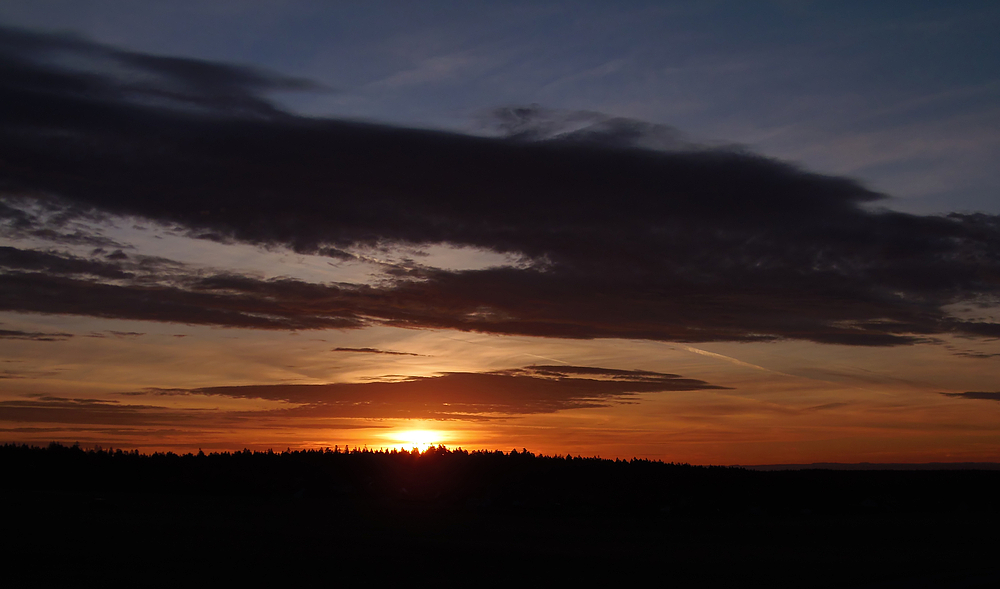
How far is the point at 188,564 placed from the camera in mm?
13344

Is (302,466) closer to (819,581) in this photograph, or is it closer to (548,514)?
(548,514)

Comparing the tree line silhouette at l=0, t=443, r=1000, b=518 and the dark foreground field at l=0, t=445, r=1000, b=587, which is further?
the tree line silhouette at l=0, t=443, r=1000, b=518

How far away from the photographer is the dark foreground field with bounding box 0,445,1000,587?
541 inches

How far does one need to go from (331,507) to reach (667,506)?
468 inches

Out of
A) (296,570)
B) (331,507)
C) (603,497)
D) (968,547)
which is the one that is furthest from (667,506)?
(296,570)

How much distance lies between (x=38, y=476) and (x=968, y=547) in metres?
30.8

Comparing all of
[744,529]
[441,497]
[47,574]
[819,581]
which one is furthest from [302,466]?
[819,581]

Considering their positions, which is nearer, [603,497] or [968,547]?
[968,547]

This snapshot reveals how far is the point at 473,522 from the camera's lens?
22.6m

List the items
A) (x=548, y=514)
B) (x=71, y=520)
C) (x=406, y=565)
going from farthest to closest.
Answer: (x=548, y=514) → (x=71, y=520) → (x=406, y=565)

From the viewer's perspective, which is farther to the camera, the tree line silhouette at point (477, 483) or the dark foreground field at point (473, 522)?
the tree line silhouette at point (477, 483)

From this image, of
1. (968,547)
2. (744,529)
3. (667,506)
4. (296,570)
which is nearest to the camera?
(296,570)

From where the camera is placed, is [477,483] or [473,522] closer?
[473,522]

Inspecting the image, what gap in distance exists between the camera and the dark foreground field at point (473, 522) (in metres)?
13.8
